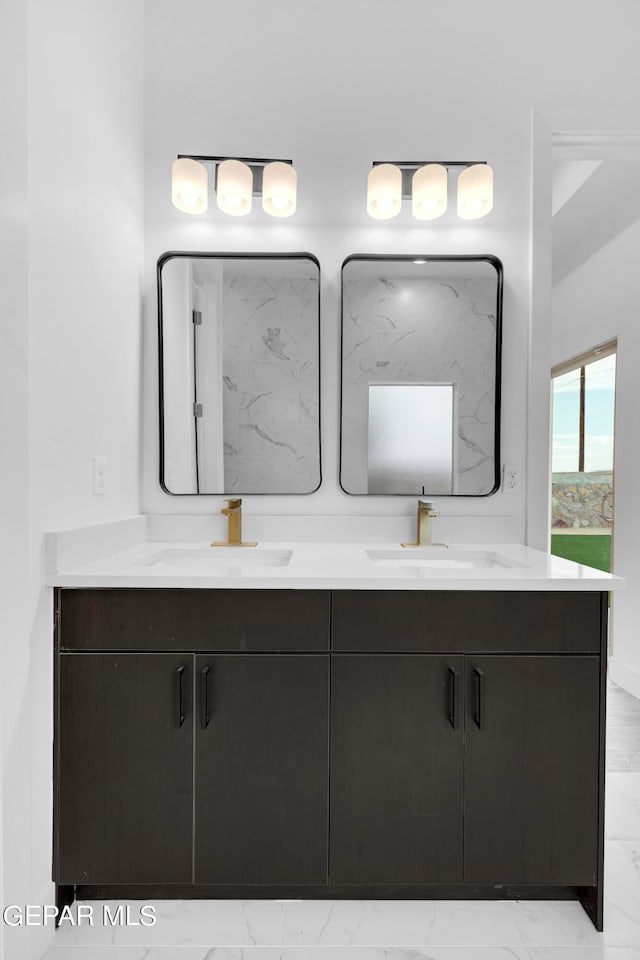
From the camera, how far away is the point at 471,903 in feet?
4.77

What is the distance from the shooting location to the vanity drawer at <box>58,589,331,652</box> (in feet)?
4.56

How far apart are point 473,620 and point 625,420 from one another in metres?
2.26

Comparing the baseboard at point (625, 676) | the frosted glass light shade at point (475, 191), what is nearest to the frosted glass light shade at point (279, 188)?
the frosted glass light shade at point (475, 191)

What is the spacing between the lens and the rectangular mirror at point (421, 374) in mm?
1983

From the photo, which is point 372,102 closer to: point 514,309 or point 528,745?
point 514,309

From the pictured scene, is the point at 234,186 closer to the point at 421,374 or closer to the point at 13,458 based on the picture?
the point at 421,374

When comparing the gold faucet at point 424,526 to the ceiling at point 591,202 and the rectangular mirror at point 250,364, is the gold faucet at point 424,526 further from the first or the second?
the ceiling at point 591,202

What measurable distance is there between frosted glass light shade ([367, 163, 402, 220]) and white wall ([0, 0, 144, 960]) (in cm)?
82

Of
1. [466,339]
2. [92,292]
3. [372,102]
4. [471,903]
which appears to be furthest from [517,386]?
[471,903]

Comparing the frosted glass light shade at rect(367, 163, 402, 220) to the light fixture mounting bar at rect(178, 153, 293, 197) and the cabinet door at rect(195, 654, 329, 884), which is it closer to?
the light fixture mounting bar at rect(178, 153, 293, 197)

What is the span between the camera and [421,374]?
1979mm

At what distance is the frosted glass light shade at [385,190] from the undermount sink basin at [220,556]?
119 centimetres

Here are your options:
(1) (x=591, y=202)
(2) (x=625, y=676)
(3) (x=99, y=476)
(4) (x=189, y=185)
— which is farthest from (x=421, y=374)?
(2) (x=625, y=676)

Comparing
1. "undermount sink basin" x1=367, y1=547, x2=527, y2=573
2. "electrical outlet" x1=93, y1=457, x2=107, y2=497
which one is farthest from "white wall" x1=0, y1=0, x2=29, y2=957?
"undermount sink basin" x1=367, y1=547, x2=527, y2=573
